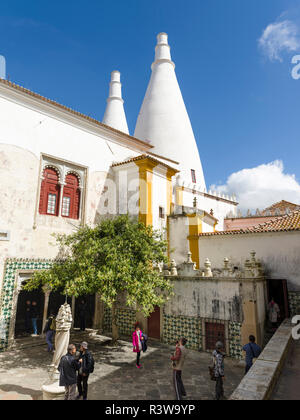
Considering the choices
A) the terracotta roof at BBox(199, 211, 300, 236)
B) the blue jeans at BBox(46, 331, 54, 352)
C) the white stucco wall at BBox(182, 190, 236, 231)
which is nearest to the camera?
the blue jeans at BBox(46, 331, 54, 352)

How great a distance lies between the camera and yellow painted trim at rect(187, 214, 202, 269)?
13156mm

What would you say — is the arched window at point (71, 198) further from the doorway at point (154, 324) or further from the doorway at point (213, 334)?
the doorway at point (213, 334)

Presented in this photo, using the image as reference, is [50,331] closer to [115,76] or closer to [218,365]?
[218,365]

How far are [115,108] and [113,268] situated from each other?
78.2ft

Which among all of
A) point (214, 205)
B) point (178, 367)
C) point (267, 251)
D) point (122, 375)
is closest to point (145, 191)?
point (267, 251)

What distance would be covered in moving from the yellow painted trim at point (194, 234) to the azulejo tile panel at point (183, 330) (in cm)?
333

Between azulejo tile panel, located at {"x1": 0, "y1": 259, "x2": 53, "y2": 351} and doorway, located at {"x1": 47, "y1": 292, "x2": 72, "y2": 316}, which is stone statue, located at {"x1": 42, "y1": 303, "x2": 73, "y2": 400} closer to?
azulejo tile panel, located at {"x1": 0, "y1": 259, "x2": 53, "y2": 351}

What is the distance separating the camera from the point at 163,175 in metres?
13.9

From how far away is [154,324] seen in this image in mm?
11047

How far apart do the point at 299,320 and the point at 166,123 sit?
16.6m

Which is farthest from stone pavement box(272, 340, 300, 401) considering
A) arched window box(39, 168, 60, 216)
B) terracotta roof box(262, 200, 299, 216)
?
terracotta roof box(262, 200, 299, 216)

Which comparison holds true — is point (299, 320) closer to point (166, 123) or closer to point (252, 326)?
point (252, 326)

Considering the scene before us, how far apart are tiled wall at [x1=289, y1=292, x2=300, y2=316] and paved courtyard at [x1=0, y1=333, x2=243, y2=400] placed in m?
3.38
